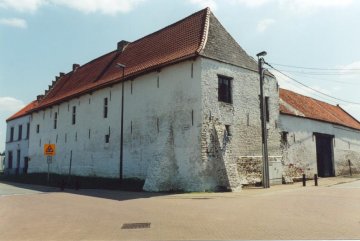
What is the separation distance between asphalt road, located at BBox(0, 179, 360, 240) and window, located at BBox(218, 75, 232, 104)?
24.7 feet

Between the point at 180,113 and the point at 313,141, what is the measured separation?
13563 mm

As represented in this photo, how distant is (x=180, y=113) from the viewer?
18859 millimetres

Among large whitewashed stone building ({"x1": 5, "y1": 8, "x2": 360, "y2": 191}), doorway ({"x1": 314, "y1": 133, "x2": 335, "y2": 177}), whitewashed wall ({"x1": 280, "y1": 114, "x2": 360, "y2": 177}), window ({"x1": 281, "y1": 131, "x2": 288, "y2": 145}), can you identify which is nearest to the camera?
large whitewashed stone building ({"x1": 5, "y1": 8, "x2": 360, "y2": 191})

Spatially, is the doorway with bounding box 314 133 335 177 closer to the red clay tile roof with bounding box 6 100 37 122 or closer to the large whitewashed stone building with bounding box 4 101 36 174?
the large whitewashed stone building with bounding box 4 101 36 174

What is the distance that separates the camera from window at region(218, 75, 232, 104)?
19.4m

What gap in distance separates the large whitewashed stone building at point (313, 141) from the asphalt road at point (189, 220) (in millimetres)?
11500

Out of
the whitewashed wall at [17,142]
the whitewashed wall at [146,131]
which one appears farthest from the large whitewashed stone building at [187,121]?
the whitewashed wall at [17,142]

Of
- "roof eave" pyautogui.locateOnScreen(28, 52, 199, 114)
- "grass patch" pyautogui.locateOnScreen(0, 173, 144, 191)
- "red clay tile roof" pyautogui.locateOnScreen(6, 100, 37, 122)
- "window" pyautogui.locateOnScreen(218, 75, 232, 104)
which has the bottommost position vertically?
"grass patch" pyautogui.locateOnScreen(0, 173, 144, 191)

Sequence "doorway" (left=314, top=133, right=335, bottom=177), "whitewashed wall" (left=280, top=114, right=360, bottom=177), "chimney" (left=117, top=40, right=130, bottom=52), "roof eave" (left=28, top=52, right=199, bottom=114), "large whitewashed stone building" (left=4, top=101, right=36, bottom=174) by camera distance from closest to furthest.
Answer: "roof eave" (left=28, top=52, right=199, bottom=114) < "whitewashed wall" (left=280, top=114, right=360, bottom=177) < "doorway" (left=314, top=133, right=335, bottom=177) < "chimney" (left=117, top=40, right=130, bottom=52) < "large whitewashed stone building" (left=4, top=101, right=36, bottom=174)

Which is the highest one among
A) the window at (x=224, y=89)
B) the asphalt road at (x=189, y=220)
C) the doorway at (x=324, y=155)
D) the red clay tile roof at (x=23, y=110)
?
the red clay tile roof at (x=23, y=110)

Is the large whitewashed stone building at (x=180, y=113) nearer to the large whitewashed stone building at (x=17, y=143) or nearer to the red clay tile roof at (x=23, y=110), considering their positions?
the large whitewashed stone building at (x=17, y=143)

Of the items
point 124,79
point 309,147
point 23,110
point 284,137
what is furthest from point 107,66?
point 23,110

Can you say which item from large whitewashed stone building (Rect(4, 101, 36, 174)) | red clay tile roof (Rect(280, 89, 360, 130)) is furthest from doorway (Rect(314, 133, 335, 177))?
large whitewashed stone building (Rect(4, 101, 36, 174))

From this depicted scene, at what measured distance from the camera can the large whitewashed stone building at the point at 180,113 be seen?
58.7 ft
